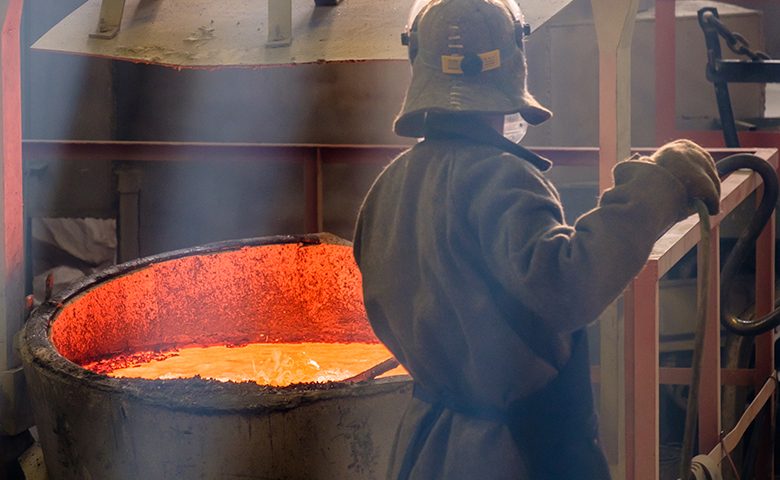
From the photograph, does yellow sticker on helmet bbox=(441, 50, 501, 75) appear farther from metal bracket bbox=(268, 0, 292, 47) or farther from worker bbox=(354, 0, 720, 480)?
metal bracket bbox=(268, 0, 292, 47)

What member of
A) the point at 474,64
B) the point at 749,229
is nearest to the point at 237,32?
the point at 749,229

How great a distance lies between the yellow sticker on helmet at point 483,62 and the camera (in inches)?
80.1

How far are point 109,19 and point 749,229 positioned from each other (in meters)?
2.47

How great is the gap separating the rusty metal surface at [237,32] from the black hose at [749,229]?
1.05 m

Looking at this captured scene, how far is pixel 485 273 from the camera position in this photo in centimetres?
197

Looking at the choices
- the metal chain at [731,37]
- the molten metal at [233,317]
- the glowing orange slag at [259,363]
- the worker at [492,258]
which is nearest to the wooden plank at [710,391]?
the glowing orange slag at [259,363]

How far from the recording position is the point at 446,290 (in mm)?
2018

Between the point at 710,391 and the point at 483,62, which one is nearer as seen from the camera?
the point at 483,62

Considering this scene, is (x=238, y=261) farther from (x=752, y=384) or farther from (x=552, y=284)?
(x=552, y=284)

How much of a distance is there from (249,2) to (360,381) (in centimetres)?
197

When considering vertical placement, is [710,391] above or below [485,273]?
below

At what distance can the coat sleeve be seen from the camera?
182 cm

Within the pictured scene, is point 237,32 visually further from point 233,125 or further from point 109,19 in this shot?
point 233,125

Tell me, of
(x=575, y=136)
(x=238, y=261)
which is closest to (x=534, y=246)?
(x=238, y=261)
